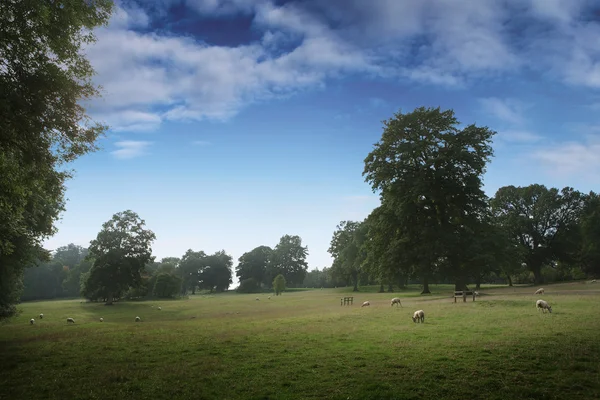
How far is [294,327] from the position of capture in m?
22.4

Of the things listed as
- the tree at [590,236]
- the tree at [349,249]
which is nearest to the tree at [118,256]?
the tree at [349,249]

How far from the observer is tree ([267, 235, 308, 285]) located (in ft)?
458

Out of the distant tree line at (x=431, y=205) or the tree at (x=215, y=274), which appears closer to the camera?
the distant tree line at (x=431, y=205)

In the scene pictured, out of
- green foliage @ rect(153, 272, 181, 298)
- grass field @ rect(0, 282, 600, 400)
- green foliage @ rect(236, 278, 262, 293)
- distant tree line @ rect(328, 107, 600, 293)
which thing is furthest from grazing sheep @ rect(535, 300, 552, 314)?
green foliage @ rect(236, 278, 262, 293)

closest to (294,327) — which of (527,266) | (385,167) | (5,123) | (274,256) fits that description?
(5,123)

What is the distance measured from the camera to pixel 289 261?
140 metres

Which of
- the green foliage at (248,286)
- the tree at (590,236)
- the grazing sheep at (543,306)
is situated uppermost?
the tree at (590,236)

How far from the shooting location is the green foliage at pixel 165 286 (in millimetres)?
89800

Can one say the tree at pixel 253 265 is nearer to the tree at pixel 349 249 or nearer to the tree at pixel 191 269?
the tree at pixel 191 269

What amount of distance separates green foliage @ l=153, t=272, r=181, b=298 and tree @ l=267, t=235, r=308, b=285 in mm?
53181

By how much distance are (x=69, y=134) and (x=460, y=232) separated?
40359mm

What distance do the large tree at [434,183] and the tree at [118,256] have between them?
2030 inches

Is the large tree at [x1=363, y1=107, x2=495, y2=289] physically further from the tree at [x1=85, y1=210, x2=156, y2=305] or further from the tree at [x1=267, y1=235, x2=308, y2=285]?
the tree at [x1=267, y1=235, x2=308, y2=285]

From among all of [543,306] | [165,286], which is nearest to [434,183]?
[543,306]
